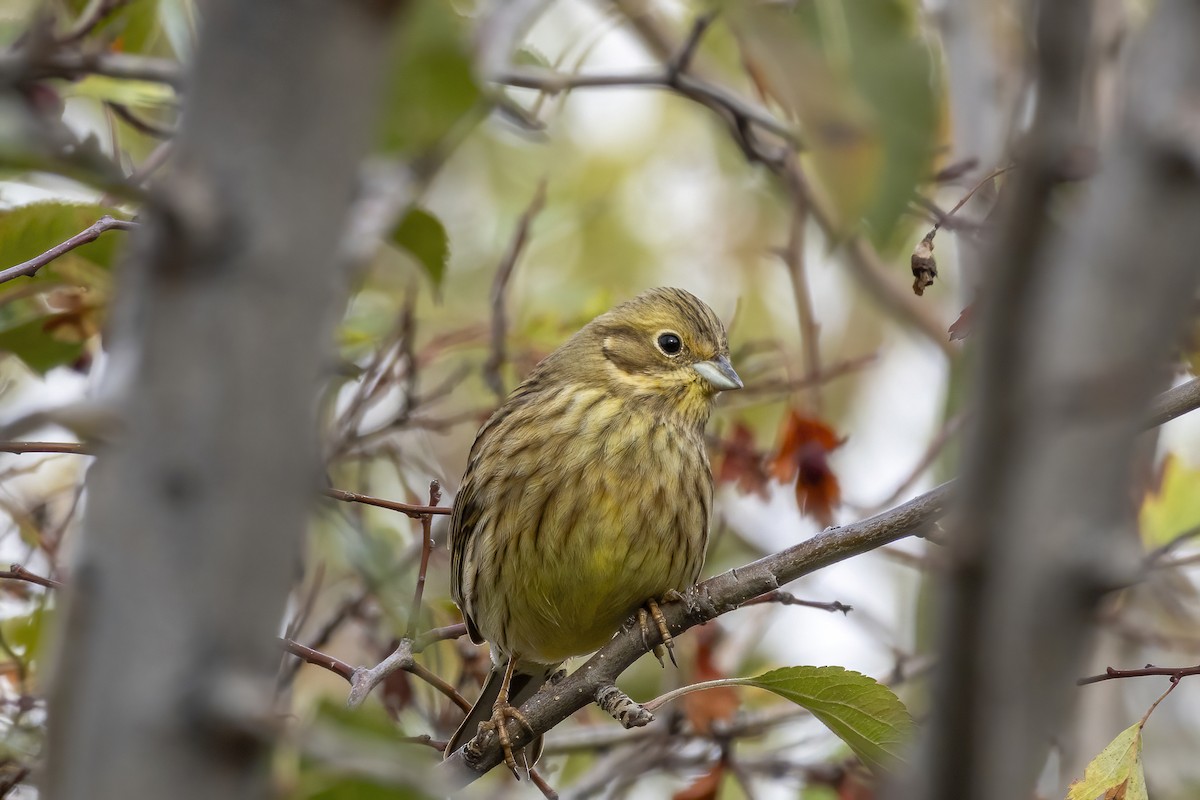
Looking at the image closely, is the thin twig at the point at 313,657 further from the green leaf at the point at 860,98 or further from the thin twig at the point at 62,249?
the green leaf at the point at 860,98

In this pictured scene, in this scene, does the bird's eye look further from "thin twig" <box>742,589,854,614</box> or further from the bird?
"thin twig" <box>742,589,854,614</box>

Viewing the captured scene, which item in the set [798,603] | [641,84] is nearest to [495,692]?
[798,603]

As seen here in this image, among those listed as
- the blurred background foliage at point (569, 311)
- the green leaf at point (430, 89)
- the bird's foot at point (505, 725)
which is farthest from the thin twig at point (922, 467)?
the green leaf at point (430, 89)

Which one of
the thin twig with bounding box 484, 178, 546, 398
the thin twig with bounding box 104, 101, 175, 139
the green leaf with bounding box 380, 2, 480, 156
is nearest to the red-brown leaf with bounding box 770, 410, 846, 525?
the thin twig with bounding box 484, 178, 546, 398

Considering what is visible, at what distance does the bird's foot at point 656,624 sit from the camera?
3838 millimetres

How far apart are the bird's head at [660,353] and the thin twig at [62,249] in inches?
85.9

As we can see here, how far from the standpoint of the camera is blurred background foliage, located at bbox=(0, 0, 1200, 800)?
5.88 feet

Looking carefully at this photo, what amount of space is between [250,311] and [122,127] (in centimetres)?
482

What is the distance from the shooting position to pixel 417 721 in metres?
4.95

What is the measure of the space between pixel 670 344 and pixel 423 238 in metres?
2.35

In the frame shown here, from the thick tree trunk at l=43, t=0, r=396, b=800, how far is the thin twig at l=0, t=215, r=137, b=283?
6.35 feet

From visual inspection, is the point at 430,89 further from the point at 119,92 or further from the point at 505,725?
the point at 505,725

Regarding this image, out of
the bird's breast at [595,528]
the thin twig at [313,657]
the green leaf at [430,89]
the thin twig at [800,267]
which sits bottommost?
the thin twig at [313,657]

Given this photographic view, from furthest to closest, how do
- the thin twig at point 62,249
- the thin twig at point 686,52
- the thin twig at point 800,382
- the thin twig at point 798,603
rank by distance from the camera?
the thin twig at point 800,382 < the thin twig at point 686,52 < the thin twig at point 798,603 < the thin twig at point 62,249
